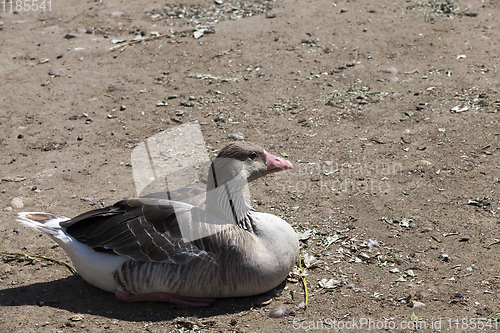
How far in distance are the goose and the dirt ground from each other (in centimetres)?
21

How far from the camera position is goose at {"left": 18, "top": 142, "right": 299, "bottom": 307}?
4.12 m

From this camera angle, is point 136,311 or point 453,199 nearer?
point 136,311

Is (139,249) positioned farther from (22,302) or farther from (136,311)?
(22,302)

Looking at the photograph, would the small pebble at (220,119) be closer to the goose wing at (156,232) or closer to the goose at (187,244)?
the goose at (187,244)

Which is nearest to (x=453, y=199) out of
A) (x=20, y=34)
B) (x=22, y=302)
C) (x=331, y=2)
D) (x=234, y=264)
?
(x=234, y=264)

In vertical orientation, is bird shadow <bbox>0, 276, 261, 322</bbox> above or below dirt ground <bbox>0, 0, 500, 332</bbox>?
below

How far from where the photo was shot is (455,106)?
22.7ft

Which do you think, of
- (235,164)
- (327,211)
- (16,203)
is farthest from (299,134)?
(16,203)

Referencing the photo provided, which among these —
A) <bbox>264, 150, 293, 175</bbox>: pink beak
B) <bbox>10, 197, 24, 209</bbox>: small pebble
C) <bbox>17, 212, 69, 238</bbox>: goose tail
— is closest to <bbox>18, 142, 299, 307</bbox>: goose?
<bbox>17, 212, 69, 238</bbox>: goose tail

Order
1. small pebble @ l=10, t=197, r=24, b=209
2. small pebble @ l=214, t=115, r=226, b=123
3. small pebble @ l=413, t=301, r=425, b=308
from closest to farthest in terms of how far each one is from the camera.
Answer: small pebble @ l=413, t=301, r=425, b=308, small pebble @ l=10, t=197, r=24, b=209, small pebble @ l=214, t=115, r=226, b=123

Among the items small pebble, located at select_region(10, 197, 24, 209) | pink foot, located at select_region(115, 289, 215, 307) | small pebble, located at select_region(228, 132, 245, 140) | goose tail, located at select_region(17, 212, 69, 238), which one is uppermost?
goose tail, located at select_region(17, 212, 69, 238)

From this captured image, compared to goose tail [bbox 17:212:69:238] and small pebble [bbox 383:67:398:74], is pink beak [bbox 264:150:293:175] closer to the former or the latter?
goose tail [bbox 17:212:69:238]

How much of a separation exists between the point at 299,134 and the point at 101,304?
140 inches

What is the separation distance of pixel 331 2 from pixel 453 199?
5.84 metres
